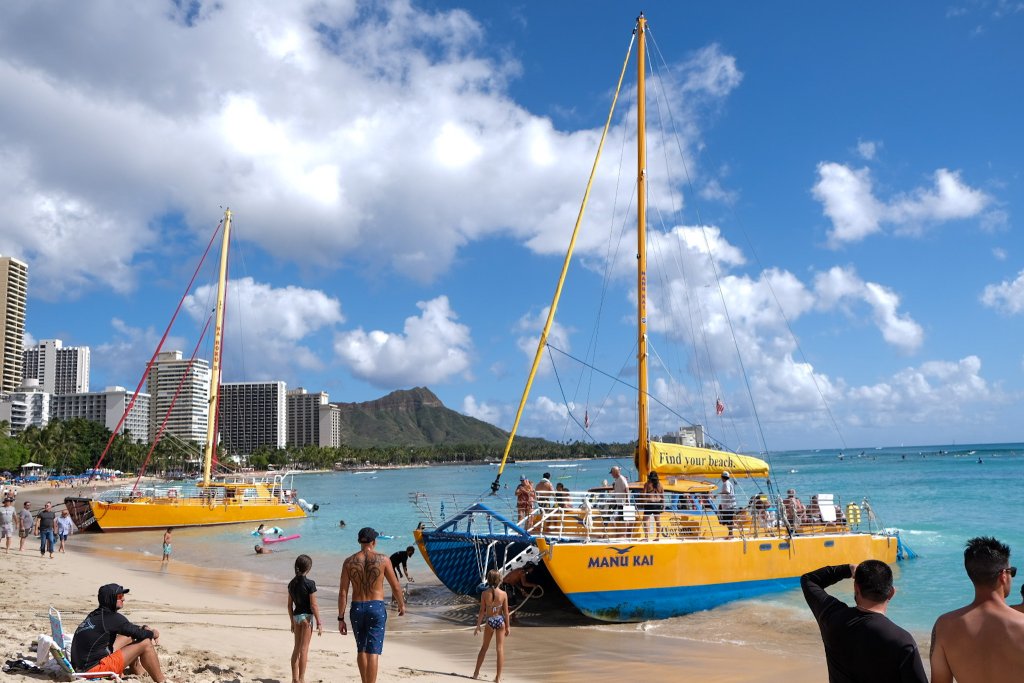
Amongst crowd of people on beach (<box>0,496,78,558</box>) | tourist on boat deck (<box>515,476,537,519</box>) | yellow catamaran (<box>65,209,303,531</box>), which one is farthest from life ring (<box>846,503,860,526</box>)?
yellow catamaran (<box>65,209,303,531</box>)

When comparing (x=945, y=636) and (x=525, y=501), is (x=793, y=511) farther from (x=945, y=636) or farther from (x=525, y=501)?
(x=945, y=636)

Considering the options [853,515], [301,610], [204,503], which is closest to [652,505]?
[853,515]

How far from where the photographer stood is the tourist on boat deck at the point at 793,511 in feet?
58.2

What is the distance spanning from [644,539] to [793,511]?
200 inches

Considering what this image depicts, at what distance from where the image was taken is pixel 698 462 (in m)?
17.5

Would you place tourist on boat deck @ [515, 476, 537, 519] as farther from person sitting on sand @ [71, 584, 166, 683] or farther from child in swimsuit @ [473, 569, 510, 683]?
person sitting on sand @ [71, 584, 166, 683]

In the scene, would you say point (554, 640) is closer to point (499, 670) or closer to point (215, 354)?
point (499, 670)

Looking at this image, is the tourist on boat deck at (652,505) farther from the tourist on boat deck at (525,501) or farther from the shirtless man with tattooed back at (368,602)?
the shirtless man with tattooed back at (368,602)

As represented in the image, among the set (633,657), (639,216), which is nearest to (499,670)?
(633,657)

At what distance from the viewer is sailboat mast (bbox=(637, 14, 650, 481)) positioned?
1714cm

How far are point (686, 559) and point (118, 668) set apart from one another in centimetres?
1041

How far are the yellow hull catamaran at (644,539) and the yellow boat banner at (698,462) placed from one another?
1.0 inches

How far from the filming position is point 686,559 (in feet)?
49.3

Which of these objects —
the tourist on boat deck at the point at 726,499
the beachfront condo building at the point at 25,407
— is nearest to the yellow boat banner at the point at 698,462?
the tourist on boat deck at the point at 726,499
